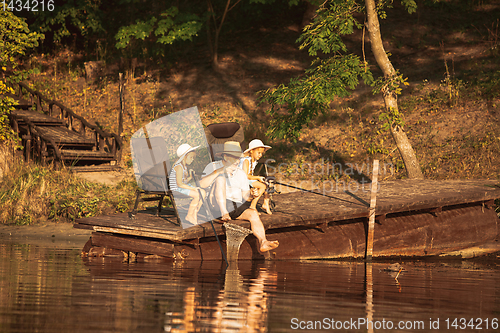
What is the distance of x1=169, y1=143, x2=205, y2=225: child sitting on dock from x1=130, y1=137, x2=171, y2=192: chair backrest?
213 millimetres

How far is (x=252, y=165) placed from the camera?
10.4 m

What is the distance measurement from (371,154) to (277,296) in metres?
12.9

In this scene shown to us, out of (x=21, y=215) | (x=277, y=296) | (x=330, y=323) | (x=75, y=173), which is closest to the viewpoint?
(x=330, y=323)

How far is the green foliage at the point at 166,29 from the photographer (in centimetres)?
2186

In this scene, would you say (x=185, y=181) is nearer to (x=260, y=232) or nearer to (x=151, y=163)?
(x=151, y=163)

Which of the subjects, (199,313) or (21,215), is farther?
(21,215)

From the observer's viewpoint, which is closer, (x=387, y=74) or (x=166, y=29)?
(x=387, y=74)

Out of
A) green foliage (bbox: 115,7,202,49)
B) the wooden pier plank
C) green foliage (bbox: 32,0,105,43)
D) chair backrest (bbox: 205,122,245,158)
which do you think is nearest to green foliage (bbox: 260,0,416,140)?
chair backrest (bbox: 205,122,245,158)

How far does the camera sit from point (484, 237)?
1300 centimetres

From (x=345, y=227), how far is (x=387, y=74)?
600 cm

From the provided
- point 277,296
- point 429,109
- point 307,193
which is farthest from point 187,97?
point 277,296

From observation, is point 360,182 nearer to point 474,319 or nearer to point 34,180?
point 34,180

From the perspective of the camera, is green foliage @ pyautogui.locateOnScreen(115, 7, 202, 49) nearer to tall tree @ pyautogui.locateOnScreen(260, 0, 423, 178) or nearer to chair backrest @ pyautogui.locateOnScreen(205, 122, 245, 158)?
tall tree @ pyautogui.locateOnScreen(260, 0, 423, 178)

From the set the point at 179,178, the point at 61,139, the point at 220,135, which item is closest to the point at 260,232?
the point at 179,178
